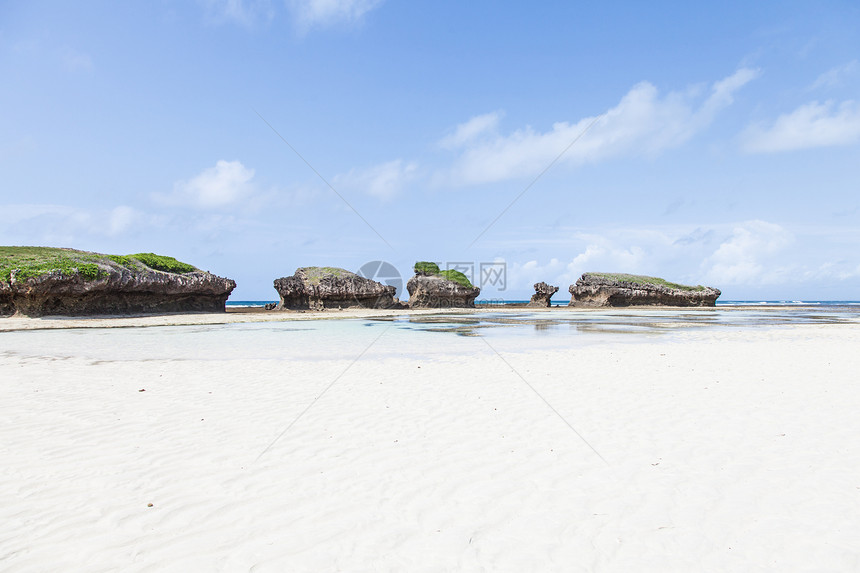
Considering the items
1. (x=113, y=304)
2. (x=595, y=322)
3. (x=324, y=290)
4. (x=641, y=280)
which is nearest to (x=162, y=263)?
(x=113, y=304)

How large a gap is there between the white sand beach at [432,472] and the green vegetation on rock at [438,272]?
46156 millimetres

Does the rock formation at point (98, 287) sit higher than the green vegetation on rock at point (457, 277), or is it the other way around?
the green vegetation on rock at point (457, 277)

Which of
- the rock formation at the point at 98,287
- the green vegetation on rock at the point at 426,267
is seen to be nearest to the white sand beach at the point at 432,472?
the rock formation at the point at 98,287

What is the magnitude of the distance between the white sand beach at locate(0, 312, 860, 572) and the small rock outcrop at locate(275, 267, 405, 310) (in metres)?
37.6

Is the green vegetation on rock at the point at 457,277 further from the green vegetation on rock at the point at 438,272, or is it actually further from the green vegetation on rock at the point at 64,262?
the green vegetation on rock at the point at 64,262

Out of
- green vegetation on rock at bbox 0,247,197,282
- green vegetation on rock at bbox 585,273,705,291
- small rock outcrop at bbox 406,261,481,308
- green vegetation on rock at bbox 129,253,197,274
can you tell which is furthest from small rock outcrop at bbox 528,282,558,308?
green vegetation on rock at bbox 0,247,197,282

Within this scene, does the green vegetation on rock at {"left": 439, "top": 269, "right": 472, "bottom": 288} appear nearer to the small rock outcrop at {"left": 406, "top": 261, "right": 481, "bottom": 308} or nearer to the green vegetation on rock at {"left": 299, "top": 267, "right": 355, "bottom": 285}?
the small rock outcrop at {"left": 406, "top": 261, "right": 481, "bottom": 308}

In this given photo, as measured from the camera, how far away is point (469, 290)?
2156 inches

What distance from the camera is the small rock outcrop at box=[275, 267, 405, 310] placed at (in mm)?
47781

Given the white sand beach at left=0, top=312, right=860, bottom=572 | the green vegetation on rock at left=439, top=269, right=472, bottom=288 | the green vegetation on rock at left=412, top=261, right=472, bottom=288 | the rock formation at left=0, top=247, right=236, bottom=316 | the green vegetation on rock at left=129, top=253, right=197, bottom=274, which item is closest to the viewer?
the white sand beach at left=0, top=312, right=860, bottom=572

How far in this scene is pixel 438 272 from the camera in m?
57.8

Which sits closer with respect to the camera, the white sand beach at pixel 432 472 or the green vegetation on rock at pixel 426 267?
the white sand beach at pixel 432 472

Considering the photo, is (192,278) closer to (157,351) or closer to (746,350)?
(157,351)

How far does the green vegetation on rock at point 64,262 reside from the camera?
28.8 m
